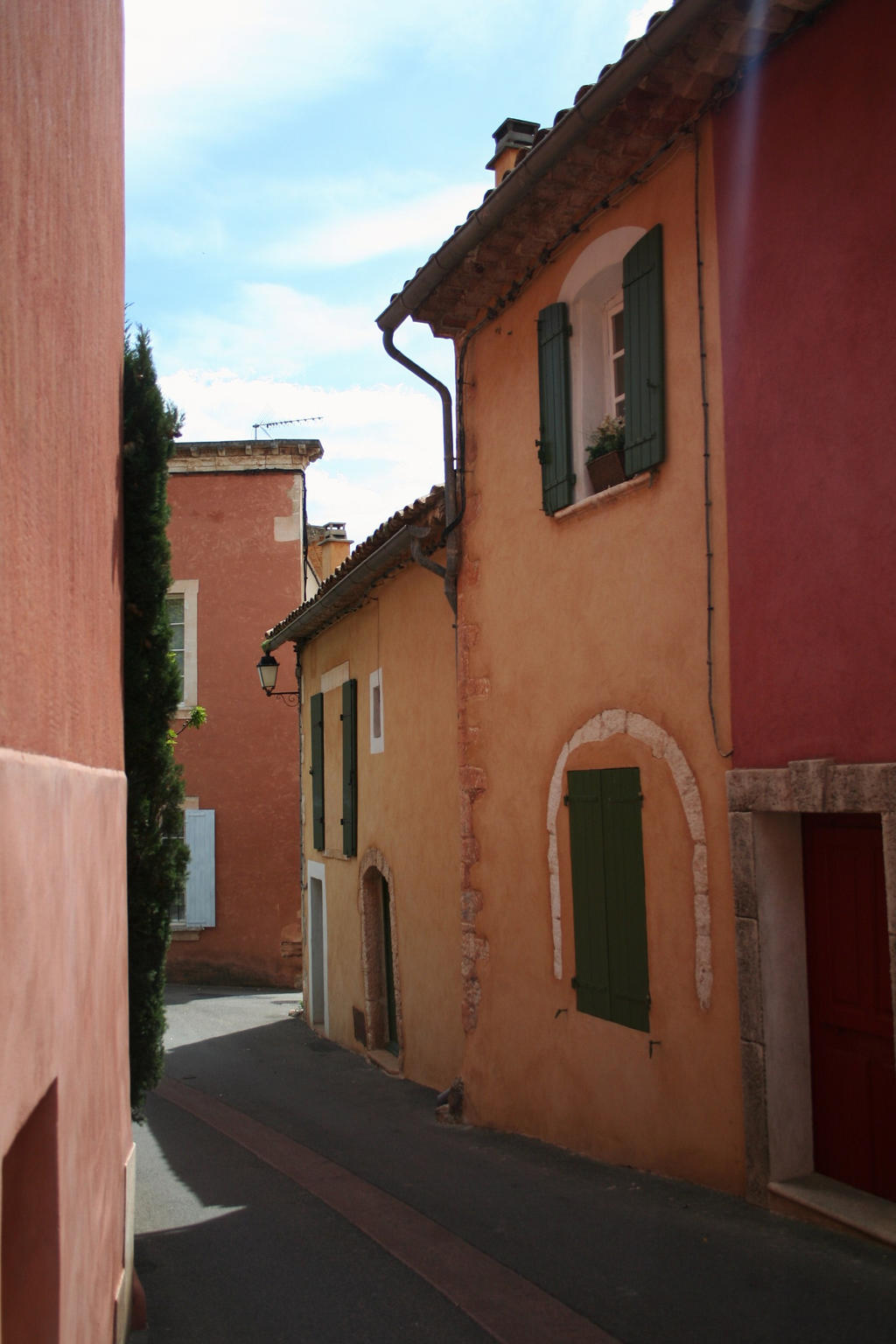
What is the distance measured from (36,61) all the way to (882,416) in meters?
3.39

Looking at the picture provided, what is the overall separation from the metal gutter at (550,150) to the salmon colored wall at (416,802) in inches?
102

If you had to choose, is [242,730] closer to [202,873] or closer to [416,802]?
[202,873]

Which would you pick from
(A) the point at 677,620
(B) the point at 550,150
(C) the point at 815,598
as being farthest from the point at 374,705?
(C) the point at 815,598

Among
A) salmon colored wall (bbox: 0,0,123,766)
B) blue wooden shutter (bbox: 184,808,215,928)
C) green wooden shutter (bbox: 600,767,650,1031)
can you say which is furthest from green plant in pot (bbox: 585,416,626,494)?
blue wooden shutter (bbox: 184,808,215,928)

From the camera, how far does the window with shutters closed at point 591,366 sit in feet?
22.1

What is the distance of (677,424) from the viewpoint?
20.9ft

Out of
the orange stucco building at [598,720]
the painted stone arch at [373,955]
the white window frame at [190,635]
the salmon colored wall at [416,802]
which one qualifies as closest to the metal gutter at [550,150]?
the orange stucco building at [598,720]

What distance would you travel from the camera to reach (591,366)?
7.38 meters

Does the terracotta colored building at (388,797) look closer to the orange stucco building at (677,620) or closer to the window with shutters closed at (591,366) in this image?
the orange stucco building at (677,620)

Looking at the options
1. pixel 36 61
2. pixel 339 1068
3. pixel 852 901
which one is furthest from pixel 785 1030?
pixel 339 1068

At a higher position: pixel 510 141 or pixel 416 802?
pixel 510 141

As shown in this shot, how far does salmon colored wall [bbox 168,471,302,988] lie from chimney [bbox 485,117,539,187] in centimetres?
1236

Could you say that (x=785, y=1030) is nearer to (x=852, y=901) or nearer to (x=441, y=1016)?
(x=852, y=901)

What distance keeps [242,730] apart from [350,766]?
7.41m
